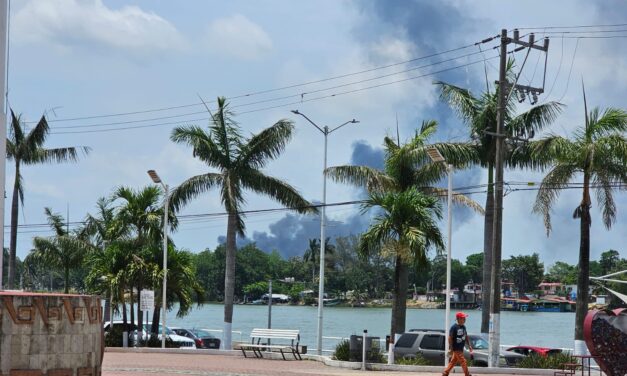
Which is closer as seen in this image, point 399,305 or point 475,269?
point 399,305

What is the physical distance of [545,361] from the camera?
2908cm

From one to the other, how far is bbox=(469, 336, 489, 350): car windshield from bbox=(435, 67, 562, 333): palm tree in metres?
7.45

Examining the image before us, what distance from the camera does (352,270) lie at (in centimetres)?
16125

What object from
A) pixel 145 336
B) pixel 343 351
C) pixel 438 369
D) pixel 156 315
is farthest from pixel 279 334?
pixel 145 336

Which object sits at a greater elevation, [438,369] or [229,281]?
[229,281]

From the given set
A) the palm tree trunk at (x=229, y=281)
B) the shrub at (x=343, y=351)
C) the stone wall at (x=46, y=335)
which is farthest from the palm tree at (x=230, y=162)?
the stone wall at (x=46, y=335)

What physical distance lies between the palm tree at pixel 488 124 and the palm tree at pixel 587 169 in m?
4.52

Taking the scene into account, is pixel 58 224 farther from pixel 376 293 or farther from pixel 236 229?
pixel 376 293

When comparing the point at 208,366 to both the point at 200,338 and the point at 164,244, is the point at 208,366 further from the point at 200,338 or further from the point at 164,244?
the point at 200,338

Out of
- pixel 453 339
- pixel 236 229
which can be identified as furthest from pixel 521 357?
pixel 236 229

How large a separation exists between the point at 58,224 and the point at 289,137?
69.9 feet

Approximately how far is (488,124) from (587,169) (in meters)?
7.10

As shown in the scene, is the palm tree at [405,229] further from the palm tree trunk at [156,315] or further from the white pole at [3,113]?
the white pole at [3,113]

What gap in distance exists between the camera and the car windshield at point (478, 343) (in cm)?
3191
